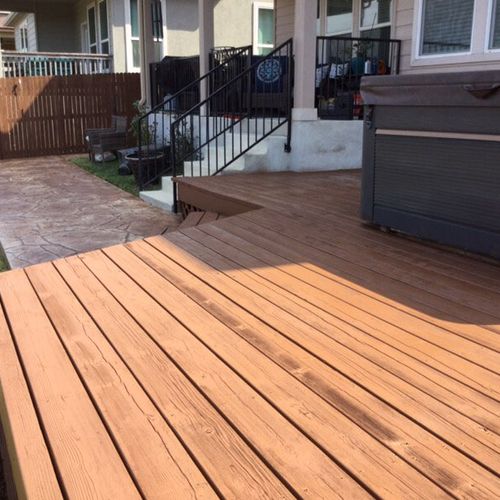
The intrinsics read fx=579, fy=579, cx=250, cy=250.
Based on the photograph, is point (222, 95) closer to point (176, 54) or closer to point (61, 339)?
point (176, 54)

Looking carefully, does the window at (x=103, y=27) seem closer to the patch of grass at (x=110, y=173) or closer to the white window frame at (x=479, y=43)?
the patch of grass at (x=110, y=173)

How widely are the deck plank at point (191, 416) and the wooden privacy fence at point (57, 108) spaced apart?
11068mm

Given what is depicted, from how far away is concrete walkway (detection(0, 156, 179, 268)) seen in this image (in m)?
5.22

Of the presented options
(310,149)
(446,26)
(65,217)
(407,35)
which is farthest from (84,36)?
(446,26)

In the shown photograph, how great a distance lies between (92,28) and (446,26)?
38.9ft

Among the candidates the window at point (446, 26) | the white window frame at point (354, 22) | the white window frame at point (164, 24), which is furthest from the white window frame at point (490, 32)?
the white window frame at point (164, 24)

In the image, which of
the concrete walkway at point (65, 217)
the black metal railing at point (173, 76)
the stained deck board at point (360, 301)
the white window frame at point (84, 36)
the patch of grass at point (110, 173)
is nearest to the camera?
the stained deck board at point (360, 301)

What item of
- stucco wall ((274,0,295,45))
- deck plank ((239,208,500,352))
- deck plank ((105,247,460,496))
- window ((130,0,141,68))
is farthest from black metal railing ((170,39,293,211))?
window ((130,0,141,68))

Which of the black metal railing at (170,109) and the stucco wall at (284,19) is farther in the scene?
the stucco wall at (284,19)

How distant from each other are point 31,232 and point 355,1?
5.70 m

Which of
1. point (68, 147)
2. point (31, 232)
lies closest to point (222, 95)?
point (31, 232)

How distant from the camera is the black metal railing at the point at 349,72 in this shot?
23.5 feet

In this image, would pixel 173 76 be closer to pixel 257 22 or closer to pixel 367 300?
pixel 257 22

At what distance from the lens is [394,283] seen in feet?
9.11
